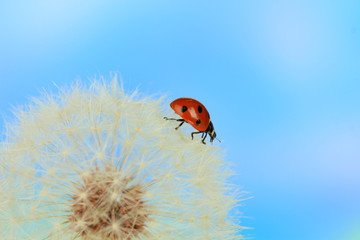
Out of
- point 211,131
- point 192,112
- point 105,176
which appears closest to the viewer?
point 105,176

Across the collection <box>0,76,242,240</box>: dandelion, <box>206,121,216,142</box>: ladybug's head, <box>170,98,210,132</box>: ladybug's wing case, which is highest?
<box>206,121,216,142</box>: ladybug's head

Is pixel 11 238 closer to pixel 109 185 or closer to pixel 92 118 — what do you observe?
pixel 109 185

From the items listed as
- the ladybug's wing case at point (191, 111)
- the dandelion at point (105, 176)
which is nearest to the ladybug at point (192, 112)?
the ladybug's wing case at point (191, 111)

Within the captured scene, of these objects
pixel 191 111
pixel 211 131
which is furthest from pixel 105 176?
pixel 211 131

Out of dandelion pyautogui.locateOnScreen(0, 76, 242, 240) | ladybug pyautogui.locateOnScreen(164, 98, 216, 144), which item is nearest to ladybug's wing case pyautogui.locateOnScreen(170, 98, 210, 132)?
ladybug pyautogui.locateOnScreen(164, 98, 216, 144)

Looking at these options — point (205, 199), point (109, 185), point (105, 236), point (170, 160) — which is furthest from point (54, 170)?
point (205, 199)

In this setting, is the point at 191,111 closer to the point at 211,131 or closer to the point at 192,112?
the point at 192,112

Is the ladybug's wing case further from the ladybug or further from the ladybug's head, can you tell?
the ladybug's head

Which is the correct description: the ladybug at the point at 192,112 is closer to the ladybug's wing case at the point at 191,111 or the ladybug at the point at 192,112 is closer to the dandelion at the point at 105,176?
the ladybug's wing case at the point at 191,111
